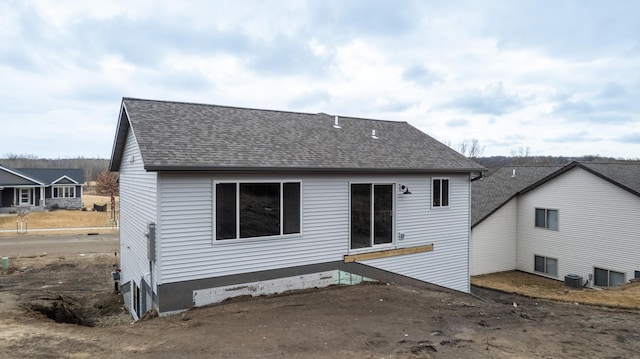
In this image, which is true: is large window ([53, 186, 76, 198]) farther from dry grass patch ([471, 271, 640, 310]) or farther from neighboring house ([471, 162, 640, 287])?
dry grass patch ([471, 271, 640, 310])

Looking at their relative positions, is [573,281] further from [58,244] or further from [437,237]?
[58,244]

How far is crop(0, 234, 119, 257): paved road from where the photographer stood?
69.4 feet

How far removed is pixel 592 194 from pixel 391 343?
17594mm

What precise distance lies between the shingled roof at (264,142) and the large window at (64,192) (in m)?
34.2

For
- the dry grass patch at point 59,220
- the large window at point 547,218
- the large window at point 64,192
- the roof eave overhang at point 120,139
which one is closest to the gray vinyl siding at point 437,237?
the roof eave overhang at point 120,139

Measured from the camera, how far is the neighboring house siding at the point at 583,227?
18016 millimetres

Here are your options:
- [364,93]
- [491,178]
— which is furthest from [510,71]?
[364,93]

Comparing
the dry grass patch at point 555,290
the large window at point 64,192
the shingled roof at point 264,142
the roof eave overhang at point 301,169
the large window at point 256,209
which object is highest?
the shingled roof at point 264,142

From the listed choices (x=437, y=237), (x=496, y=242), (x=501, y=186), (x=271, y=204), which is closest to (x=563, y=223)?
(x=496, y=242)

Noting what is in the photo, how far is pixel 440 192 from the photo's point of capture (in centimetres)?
1243

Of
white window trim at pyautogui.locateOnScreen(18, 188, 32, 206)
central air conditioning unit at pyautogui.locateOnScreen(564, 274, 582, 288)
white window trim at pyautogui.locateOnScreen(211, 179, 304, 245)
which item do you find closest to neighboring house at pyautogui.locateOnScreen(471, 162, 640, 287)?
central air conditioning unit at pyautogui.locateOnScreen(564, 274, 582, 288)

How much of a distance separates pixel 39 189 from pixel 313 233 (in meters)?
39.7

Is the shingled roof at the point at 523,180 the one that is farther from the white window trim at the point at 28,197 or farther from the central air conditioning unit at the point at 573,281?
the white window trim at the point at 28,197

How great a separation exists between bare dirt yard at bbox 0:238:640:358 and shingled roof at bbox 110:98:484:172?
3.08 metres
